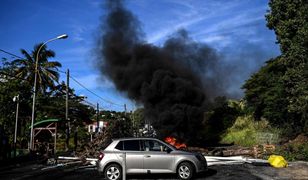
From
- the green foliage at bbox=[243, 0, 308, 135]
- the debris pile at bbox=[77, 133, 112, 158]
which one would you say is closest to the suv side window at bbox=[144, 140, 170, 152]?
the debris pile at bbox=[77, 133, 112, 158]

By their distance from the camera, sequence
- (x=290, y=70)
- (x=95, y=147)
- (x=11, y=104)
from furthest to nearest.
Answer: (x=11, y=104), (x=290, y=70), (x=95, y=147)

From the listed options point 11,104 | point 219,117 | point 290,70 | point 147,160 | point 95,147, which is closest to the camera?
point 147,160

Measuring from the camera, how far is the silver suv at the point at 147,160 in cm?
1473

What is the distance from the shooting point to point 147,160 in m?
14.7

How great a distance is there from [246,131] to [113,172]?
33553 mm

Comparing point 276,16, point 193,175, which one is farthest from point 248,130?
point 193,175

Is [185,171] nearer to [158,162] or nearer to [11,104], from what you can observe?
[158,162]

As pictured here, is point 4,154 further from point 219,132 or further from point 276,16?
point 219,132

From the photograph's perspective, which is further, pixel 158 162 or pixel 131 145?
pixel 131 145

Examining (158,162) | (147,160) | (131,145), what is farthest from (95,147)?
(158,162)

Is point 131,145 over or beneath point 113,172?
over

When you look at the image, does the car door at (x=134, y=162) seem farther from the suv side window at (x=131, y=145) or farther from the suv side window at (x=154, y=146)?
the suv side window at (x=154, y=146)

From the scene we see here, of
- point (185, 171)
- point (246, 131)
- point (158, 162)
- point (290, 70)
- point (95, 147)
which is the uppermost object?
point (290, 70)

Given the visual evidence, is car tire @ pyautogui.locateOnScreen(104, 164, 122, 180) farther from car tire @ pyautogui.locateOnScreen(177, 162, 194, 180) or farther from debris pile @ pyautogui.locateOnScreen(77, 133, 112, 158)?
debris pile @ pyautogui.locateOnScreen(77, 133, 112, 158)
